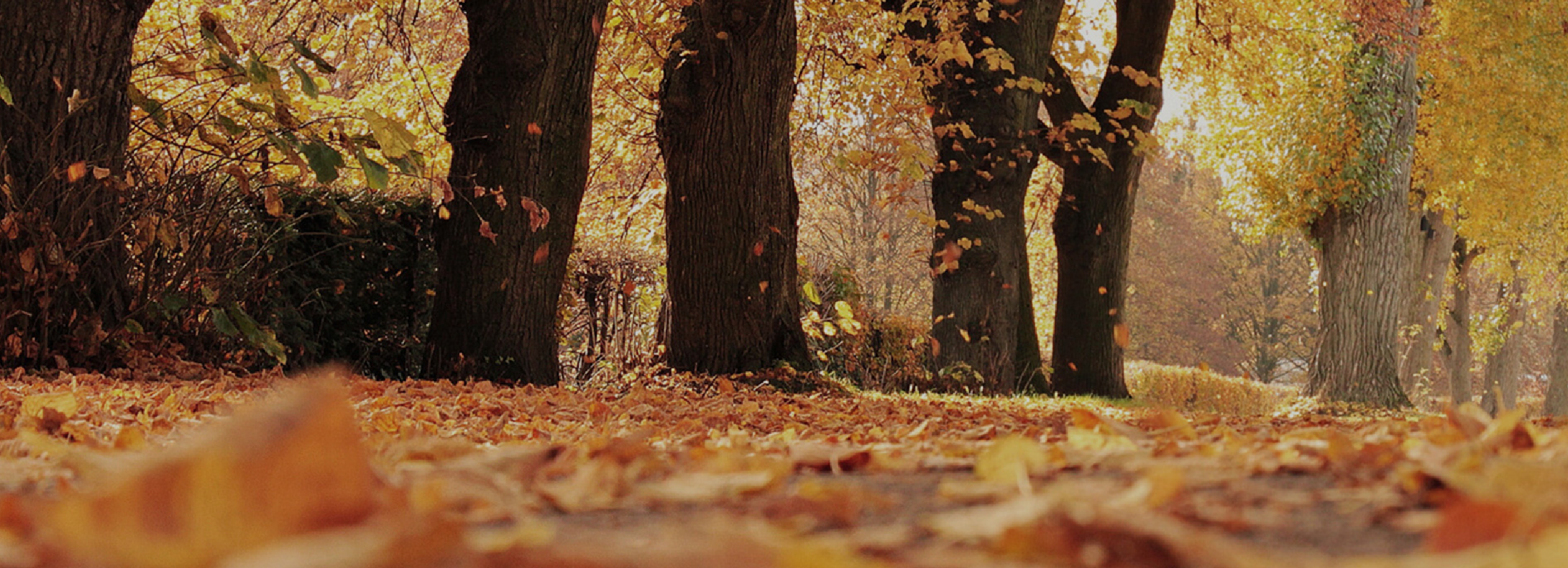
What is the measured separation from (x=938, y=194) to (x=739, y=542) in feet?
34.5

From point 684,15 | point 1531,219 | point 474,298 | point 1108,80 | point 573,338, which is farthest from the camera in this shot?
point 1531,219

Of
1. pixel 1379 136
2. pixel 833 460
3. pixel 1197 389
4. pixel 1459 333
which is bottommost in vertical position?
pixel 1197 389

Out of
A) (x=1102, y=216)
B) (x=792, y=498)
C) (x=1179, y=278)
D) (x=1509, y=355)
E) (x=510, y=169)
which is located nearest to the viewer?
(x=792, y=498)

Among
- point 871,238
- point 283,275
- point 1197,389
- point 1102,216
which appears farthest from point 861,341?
point 871,238

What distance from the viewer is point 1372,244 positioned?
15.2 m

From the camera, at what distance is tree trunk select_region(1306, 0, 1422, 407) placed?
48.4ft

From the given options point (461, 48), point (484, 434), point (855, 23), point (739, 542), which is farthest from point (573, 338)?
point (739, 542)

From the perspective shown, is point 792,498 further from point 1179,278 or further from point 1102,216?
point 1179,278

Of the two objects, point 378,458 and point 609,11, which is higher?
point 609,11

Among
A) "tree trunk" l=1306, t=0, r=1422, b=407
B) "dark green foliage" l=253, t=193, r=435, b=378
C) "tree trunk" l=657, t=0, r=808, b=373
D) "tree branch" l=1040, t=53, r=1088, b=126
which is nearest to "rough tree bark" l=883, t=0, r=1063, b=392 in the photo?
"tree branch" l=1040, t=53, r=1088, b=126

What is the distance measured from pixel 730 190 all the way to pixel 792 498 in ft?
21.8

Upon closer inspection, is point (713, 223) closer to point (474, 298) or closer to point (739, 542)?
point (474, 298)

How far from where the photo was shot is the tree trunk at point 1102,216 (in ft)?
41.3

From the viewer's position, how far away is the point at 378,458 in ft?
6.38
